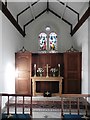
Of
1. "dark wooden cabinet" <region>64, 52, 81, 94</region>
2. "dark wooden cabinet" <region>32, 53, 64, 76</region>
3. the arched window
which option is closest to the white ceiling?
the arched window

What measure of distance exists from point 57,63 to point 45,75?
0.78 meters

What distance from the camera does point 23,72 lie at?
7.91 meters

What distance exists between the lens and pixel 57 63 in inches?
328

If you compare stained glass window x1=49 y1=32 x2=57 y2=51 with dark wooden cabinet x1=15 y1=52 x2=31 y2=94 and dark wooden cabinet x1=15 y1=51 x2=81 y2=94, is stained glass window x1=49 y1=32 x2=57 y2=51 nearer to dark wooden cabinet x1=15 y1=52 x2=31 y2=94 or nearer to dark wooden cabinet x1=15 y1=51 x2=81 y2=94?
dark wooden cabinet x1=15 y1=51 x2=81 y2=94

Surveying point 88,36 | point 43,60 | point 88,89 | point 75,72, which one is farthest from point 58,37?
point 88,89

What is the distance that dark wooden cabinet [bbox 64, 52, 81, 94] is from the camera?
7793 mm

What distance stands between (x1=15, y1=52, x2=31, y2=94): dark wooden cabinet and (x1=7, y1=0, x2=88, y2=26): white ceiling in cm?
177

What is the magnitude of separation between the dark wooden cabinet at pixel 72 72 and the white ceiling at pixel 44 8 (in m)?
1.70

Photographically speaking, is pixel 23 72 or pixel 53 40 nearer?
pixel 23 72

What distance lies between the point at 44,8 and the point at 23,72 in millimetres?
3388

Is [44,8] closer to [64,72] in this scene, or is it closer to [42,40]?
[42,40]

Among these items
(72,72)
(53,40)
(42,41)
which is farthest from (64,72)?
(42,41)

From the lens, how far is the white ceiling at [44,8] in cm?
689

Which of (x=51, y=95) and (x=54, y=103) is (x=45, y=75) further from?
(x=54, y=103)
